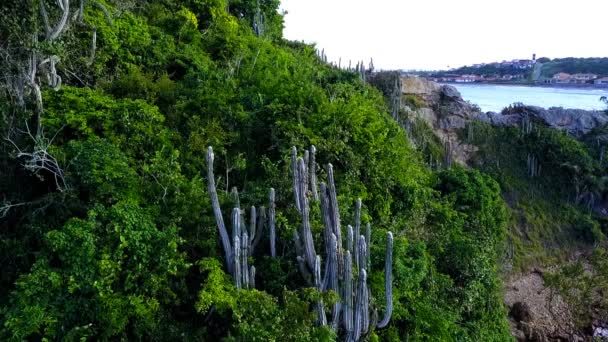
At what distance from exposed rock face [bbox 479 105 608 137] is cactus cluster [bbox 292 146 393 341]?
111ft

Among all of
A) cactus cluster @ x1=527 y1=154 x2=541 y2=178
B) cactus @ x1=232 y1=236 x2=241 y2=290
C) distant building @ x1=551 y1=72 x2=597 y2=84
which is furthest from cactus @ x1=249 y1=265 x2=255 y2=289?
distant building @ x1=551 y1=72 x2=597 y2=84

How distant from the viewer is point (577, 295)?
1864 centimetres

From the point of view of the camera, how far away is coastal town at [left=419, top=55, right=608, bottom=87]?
74.7 metres

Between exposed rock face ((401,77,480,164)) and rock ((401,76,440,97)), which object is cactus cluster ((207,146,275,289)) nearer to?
exposed rock face ((401,77,480,164))

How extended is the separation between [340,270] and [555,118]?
38073mm

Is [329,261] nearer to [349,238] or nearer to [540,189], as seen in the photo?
[349,238]

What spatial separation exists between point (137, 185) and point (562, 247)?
90.0 ft

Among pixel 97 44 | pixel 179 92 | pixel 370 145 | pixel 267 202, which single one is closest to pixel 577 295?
pixel 370 145

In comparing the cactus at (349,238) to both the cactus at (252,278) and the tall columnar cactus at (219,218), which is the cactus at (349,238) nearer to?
the cactus at (252,278)

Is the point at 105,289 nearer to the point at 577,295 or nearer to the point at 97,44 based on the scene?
the point at 97,44

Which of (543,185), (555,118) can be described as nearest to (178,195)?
(543,185)

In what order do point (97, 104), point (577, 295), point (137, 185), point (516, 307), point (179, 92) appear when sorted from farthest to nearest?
point (516, 307)
point (577, 295)
point (179, 92)
point (97, 104)
point (137, 185)

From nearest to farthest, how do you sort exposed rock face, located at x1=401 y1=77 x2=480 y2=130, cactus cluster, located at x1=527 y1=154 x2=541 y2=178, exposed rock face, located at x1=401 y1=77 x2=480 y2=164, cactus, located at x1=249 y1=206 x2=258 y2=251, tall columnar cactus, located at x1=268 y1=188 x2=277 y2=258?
tall columnar cactus, located at x1=268 y1=188 x2=277 y2=258
cactus, located at x1=249 y1=206 x2=258 y2=251
cactus cluster, located at x1=527 y1=154 x2=541 y2=178
exposed rock face, located at x1=401 y1=77 x2=480 y2=164
exposed rock face, located at x1=401 y1=77 x2=480 y2=130

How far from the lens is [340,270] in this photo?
7438mm
